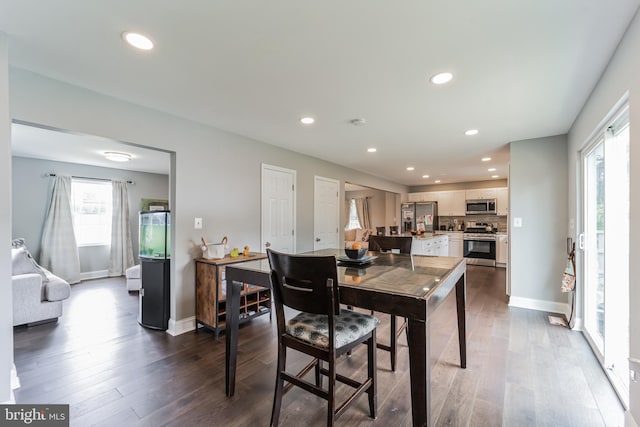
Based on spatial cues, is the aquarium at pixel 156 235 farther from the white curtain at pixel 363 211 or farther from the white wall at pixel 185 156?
the white curtain at pixel 363 211

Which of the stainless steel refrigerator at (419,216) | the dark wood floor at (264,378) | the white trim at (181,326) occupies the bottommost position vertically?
the dark wood floor at (264,378)

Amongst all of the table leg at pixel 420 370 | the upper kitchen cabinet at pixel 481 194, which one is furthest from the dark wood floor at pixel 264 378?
the upper kitchen cabinet at pixel 481 194

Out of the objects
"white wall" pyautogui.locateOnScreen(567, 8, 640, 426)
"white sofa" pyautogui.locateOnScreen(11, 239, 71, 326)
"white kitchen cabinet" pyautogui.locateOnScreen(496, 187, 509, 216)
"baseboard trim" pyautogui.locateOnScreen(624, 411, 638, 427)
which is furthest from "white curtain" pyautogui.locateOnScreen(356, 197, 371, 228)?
"baseboard trim" pyautogui.locateOnScreen(624, 411, 638, 427)

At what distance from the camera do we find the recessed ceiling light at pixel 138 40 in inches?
64.5

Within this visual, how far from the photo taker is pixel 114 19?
151 centimetres

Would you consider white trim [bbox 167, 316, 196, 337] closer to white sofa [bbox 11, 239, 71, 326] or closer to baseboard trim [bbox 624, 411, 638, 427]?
white sofa [bbox 11, 239, 71, 326]

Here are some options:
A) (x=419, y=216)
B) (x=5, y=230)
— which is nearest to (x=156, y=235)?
(x=5, y=230)

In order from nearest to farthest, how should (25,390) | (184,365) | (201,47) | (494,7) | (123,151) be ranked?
(494,7) < (201,47) < (25,390) < (184,365) < (123,151)

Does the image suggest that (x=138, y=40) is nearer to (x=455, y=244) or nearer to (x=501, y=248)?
(x=455, y=244)

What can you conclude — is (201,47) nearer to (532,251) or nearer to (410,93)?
(410,93)

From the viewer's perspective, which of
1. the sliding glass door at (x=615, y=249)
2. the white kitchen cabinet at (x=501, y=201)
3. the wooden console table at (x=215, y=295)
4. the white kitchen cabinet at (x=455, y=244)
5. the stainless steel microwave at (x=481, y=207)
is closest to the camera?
the sliding glass door at (x=615, y=249)

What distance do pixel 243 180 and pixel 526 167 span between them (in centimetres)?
373

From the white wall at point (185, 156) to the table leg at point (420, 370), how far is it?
8.30 feet

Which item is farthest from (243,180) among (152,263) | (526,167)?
(526,167)
